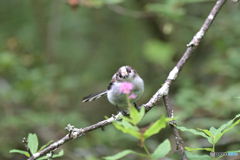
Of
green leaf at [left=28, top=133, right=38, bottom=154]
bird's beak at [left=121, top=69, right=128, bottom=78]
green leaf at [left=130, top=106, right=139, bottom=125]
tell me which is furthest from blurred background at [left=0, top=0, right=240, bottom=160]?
green leaf at [left=130, top=106, right=139, bottom=125]

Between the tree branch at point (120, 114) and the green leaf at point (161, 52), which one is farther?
the green leaf at point (161, 52)

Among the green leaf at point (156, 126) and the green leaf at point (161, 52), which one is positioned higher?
the green leaf at point (161, 52)

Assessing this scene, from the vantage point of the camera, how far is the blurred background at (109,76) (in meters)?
4.72

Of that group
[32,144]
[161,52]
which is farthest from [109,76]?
[32,144]

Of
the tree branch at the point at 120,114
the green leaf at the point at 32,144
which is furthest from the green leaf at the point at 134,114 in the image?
the green leaf at the point at 32,144

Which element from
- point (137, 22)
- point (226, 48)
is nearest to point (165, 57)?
point (226, 48)

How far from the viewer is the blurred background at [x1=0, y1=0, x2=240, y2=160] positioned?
15.5 feet

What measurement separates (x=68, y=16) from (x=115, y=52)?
1931 mm

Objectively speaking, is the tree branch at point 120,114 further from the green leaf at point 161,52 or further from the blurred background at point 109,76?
the green leaf at point 161,52

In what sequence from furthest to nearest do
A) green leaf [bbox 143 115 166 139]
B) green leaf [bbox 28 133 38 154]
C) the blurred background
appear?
the blurred background, green leaf [bbox 28 133 38 154], green leaf [bbox 143 115 166 139]

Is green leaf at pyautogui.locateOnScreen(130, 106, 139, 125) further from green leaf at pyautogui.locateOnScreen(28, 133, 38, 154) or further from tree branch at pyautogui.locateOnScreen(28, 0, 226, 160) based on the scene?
green leaf at pyautogui.locateOnScreen(28, 133, 38, 154)

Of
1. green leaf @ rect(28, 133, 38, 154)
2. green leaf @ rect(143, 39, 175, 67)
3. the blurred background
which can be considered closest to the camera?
green leaf @ rect(28, 133, 38, 154)

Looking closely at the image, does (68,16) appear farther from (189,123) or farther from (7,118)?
(189,123)

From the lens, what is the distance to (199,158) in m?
1.59
